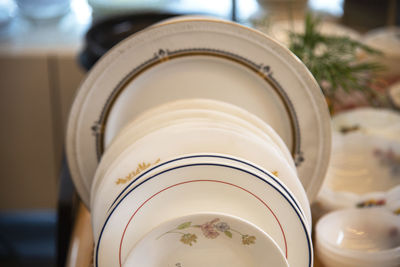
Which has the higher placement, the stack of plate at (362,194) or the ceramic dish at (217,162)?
the ceramic dish at (217,162)

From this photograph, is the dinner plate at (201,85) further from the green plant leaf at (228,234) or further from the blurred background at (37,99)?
the blurred background at (37,99)

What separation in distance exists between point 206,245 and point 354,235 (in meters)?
0.20

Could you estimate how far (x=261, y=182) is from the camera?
1.59 ft

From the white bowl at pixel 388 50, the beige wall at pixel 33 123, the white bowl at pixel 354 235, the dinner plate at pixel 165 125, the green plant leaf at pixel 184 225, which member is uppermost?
the dinner plate at pixel 165 125

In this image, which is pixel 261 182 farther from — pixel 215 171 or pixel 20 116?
pixel 20 116

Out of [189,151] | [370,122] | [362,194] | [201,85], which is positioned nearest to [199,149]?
[189,151]

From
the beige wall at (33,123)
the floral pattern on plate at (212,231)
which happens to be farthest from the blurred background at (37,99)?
the floral pattern on plate at (212,231)

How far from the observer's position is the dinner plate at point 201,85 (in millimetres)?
600

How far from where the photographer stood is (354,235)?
596mm

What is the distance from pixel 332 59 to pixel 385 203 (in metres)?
0.24

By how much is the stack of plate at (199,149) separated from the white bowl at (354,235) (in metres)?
0.05

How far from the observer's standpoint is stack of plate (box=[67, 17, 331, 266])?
48 centimetres

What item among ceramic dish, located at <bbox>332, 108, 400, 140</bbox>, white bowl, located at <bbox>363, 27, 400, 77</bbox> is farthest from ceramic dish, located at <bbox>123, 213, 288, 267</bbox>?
white bowl, located at <bbox>363, 27, 400, 77</bbox>

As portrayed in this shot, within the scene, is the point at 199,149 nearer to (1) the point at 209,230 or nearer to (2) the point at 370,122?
(1) the point at 209,230
